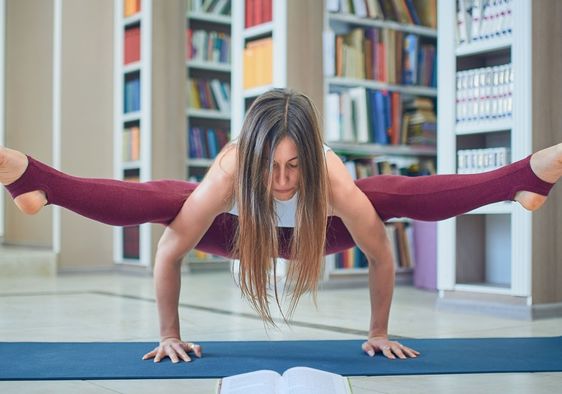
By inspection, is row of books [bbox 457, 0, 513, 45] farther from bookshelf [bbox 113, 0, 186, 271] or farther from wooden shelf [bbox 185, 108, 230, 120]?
wooden shelf [bbox 185, 108, 230, 120]

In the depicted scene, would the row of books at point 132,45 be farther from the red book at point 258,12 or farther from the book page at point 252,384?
the book page at point 252,384

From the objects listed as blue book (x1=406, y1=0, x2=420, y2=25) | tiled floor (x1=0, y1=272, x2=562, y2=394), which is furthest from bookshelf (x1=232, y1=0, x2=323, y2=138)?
tiled floor (x1=0, y1=272, x2=562, y2=394)

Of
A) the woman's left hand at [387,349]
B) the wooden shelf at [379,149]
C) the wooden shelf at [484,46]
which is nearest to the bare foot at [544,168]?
the woman's left hand at [387,349]

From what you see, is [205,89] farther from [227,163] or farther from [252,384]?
[252,384]

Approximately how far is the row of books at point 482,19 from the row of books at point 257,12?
134 cm

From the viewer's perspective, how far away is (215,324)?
3094 mm

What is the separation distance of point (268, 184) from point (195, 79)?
4.52 meters

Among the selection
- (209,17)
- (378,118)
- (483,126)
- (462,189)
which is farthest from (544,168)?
(209,17)

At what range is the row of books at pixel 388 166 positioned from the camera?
15.6 ft

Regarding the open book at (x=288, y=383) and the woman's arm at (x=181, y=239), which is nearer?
the open book at (x=288, y=383)

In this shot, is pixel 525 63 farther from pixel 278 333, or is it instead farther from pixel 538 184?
pixel 278 333

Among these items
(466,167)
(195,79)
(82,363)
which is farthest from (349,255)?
(82,363)

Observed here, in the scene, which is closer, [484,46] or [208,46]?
[484,46]

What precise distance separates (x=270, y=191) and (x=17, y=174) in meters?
0.63
